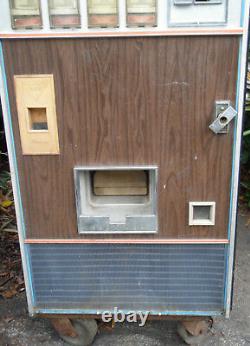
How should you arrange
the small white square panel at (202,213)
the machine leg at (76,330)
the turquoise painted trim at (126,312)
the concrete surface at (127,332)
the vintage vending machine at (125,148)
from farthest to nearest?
the concrete surface at (127,332)
the machine leg at (76,330)
the turquoise painted trim at (126,312)
the small white square panel at (202,213)
the vintage vending machine at (125,148)

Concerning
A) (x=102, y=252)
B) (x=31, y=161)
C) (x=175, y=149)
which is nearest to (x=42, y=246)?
(x=102, y=252)

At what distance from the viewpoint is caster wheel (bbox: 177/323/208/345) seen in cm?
203

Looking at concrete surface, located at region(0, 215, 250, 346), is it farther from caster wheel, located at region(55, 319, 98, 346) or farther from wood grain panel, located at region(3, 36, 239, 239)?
wood grain panel, located at region(3, 36, 239, 239)

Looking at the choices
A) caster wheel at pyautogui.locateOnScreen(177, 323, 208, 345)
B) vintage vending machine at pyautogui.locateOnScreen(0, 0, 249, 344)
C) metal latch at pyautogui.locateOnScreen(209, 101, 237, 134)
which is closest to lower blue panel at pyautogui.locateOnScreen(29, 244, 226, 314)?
vintage vending machine at pyautogui.locateOnScreen(0, 0, 249, 344)

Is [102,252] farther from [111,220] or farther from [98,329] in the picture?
[98,329]

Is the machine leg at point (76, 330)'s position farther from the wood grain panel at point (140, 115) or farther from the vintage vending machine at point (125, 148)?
the wood grain panel at point (140, 115)

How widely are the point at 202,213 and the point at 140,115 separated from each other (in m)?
0.53

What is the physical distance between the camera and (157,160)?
63.5 inches

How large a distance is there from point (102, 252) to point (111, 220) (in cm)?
17

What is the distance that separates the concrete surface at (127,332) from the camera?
2092mm

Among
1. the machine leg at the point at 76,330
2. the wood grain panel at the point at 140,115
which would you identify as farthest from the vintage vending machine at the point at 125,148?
the machine leg at the point at 76,330

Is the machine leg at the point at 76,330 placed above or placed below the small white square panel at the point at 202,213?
below

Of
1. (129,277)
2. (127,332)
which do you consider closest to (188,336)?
(127,332)

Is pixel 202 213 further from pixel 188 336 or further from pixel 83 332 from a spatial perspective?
pixel 83 332
